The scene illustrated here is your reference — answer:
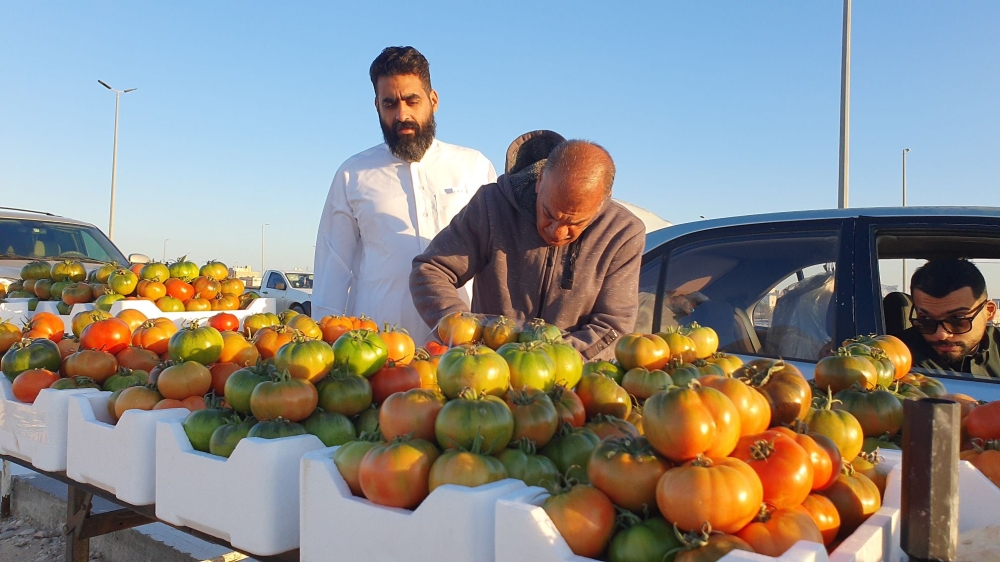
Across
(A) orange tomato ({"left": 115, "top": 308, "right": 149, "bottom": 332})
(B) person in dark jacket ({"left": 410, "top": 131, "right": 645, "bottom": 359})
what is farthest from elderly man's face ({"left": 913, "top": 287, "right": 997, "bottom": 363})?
(A) orange tomato ({"left": 115, "top": 308, "right": 149, "bottom": 332})

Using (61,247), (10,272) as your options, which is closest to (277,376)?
(10,272)

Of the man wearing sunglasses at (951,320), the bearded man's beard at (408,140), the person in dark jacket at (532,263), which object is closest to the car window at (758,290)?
the man wearing sunglasses at (951,320)

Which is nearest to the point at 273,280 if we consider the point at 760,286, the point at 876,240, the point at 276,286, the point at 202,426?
the point at 276,286

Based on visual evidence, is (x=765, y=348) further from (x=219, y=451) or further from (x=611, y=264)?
(x=219, y=451)

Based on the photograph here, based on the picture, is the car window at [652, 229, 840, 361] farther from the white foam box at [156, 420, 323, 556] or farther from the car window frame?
the white foam box at [156, 420, 323, 556]

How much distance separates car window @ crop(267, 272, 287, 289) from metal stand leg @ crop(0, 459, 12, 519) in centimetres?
1547

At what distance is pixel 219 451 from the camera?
2076 millimetres

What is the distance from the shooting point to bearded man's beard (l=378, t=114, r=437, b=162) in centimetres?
405

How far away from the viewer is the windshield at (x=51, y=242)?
6.99 metres

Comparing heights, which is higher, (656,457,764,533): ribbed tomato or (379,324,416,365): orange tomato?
(379,324,416,365): orange tomato

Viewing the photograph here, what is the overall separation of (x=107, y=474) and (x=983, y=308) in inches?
148

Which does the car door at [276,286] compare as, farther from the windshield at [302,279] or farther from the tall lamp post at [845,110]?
the tall lamp post at [845,110]

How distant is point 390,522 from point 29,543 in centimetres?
403

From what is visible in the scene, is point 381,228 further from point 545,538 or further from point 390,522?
point 545,538
